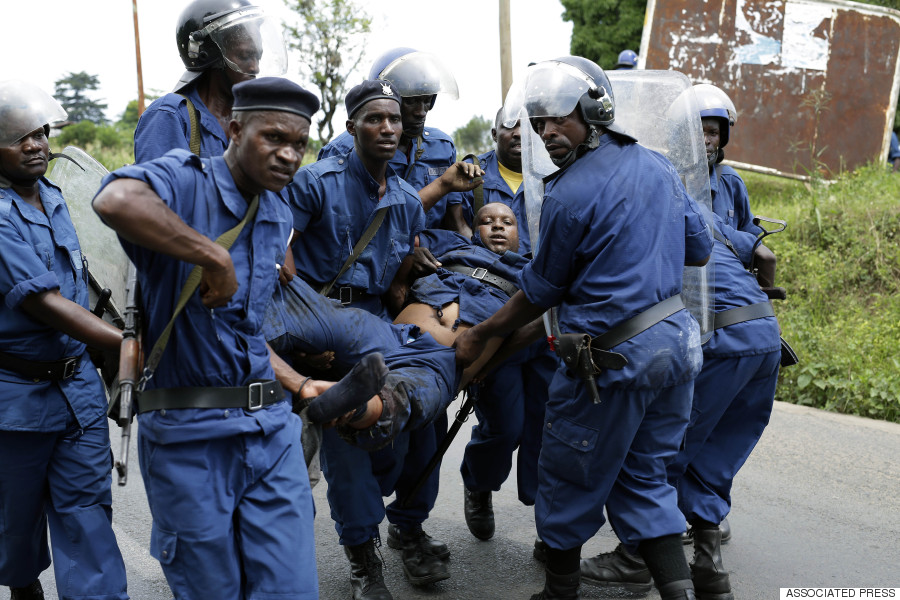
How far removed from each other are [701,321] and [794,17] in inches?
323

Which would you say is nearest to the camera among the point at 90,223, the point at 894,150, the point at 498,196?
the point at 90,223

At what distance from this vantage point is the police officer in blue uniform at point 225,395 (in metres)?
2.71

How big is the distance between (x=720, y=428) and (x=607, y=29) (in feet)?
50.6

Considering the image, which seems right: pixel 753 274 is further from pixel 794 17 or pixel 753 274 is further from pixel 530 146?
pixel 794 17

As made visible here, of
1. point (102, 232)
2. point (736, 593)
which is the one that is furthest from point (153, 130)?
point (736, 593)

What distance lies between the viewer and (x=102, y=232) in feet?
13.2

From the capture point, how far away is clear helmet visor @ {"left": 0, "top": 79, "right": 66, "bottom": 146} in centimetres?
354

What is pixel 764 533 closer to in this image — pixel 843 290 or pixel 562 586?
pixel 562 586

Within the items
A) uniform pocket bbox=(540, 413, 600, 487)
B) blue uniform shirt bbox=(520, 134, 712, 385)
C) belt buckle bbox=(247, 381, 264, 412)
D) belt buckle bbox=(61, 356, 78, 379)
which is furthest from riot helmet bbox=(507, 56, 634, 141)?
belt buckle bbox=(61, 356, 78, 379)

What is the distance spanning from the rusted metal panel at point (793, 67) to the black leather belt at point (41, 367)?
29.5 ft

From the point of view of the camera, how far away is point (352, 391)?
2994 millimetres

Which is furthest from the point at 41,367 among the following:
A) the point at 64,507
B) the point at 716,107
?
the point at 716,107

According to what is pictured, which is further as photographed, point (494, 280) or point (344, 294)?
point (494, 280)

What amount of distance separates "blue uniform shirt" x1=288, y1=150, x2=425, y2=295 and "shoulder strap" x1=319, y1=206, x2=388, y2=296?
20 mm
